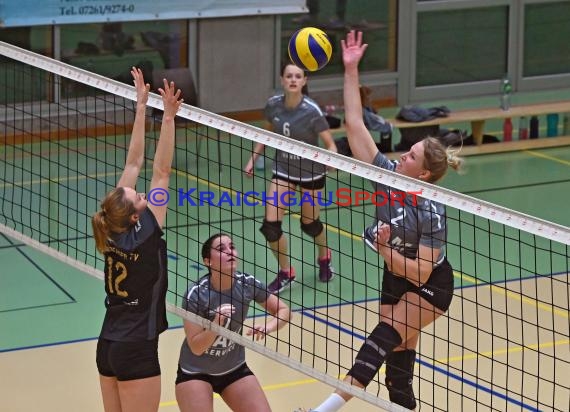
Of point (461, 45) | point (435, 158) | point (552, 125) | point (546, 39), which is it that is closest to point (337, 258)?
point (435, 158)

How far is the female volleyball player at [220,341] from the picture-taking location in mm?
6434

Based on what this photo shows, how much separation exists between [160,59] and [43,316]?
6634 millimetres

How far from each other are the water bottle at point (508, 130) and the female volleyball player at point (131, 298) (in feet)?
31.0

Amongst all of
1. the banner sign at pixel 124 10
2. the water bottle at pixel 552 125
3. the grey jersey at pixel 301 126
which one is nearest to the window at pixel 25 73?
the banner sign at pixel 124 10

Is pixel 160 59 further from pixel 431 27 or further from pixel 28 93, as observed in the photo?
pixel 431 27

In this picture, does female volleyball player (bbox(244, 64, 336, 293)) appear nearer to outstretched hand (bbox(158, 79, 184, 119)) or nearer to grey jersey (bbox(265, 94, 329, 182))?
grey jersey (bbox(265, 94, 329, 182))

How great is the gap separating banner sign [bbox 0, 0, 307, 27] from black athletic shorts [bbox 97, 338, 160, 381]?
876cm

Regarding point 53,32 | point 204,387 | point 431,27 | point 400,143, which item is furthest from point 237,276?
point 431,27

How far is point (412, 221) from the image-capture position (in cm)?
655

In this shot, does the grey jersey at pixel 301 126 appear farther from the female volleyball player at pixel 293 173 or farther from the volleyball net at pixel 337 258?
the volleyball net at pixel 337 258

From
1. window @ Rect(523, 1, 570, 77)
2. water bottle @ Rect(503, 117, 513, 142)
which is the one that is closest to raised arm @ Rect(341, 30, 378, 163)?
water bottle @ Rect(503, 117, 513, 142)

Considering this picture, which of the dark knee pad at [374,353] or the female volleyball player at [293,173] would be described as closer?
the dark knee pad at [374,353]

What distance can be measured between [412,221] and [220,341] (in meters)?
1.25

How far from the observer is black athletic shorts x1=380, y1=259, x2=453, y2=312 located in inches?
257
